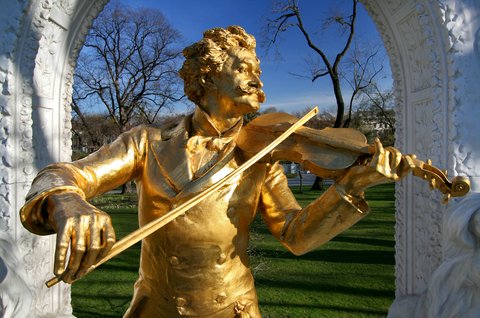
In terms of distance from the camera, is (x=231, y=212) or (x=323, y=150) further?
(x=231, y=212)

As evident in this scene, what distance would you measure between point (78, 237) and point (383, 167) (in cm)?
79

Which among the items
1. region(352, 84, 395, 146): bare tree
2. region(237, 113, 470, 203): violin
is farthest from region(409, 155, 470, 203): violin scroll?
region(352, 84, 395, 146): bare tree

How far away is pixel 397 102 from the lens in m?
3.45

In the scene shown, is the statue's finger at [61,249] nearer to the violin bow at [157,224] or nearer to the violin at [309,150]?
the violin bow at [157,224]

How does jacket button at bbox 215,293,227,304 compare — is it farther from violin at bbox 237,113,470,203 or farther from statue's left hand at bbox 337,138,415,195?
statue's left hand at bbox 337,138,415,195

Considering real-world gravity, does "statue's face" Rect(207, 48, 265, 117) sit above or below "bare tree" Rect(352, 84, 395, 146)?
below

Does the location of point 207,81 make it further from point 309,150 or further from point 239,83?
point 309,150

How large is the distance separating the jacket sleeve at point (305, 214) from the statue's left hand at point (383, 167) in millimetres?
92

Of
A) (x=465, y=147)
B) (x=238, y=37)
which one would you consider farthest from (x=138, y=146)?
(x=465, y=147)

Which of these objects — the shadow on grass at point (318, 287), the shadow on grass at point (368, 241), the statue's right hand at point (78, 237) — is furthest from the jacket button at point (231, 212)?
the shadow on grass at point (368, 241)

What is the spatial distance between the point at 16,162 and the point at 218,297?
2194 mm

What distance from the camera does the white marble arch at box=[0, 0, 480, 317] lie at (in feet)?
8.97

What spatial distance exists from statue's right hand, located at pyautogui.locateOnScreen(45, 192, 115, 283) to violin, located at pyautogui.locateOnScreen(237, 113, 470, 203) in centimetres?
65

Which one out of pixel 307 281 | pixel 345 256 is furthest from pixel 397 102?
pixel 345 256
